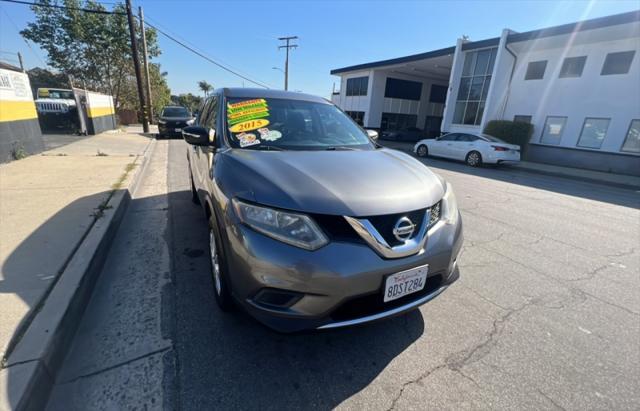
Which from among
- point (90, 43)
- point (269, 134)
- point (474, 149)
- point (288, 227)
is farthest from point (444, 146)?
point (90, 43)

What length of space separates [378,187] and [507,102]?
18339mm

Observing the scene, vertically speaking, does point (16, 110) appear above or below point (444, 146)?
above

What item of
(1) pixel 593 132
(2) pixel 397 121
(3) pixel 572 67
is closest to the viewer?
(1) pixel 593 132

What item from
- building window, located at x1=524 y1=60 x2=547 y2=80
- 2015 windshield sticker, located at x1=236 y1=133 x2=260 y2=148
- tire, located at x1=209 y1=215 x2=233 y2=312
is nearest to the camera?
tire, located at x1=209 y1=215 x2=233 y2=312

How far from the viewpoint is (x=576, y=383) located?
193 cm

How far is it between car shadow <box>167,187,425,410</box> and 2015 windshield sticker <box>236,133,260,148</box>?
1355 mm

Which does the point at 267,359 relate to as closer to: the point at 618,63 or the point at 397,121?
the point at 618,63

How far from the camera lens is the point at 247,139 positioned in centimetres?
267

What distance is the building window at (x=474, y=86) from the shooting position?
56.4ft

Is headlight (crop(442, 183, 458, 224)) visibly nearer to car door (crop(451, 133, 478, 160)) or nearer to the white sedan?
the white sedan

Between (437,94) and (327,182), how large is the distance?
33.5 m

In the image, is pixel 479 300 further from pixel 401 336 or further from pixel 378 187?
pixel 378 187

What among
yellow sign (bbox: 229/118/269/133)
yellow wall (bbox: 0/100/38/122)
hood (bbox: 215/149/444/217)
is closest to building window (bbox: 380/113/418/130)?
yellow wall (bbox: 0/100/38/122)

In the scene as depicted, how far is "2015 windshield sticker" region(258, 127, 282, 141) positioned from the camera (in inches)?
108
